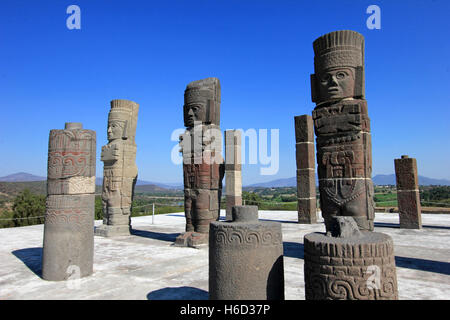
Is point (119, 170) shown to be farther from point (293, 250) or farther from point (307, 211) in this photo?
point (307, 211)

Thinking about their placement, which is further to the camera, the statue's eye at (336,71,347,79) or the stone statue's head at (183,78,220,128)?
the stone statue's head at (183,78,220,128)

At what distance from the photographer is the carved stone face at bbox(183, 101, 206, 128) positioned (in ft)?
27.0

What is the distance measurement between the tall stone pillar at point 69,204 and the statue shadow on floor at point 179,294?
182 centimetres

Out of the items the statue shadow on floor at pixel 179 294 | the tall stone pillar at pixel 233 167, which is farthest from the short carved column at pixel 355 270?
the tall stone pillar at pixel 233 167

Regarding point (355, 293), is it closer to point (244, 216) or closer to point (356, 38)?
point (244, 216)

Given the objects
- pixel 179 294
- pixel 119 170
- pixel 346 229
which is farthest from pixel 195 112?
pixel 346 229

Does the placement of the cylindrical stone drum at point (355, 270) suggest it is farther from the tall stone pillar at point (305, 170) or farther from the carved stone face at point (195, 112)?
the tall stone pillar at point (305, 170)

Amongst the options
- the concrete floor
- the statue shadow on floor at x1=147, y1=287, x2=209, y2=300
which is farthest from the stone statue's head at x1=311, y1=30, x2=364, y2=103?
the statue shadow on floor at x1=147, y1=287, x2=209, y2=300

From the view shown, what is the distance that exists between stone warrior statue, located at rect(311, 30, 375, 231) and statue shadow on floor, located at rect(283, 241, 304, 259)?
1.18 meters

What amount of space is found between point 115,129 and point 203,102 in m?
3.61

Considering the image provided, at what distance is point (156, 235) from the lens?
385 inches

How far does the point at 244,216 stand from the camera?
145 inches

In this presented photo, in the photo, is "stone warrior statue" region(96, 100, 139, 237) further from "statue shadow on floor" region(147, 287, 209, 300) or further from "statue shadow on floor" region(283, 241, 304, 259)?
"statue shadow on floor" region(147, 287, 209, 300)
